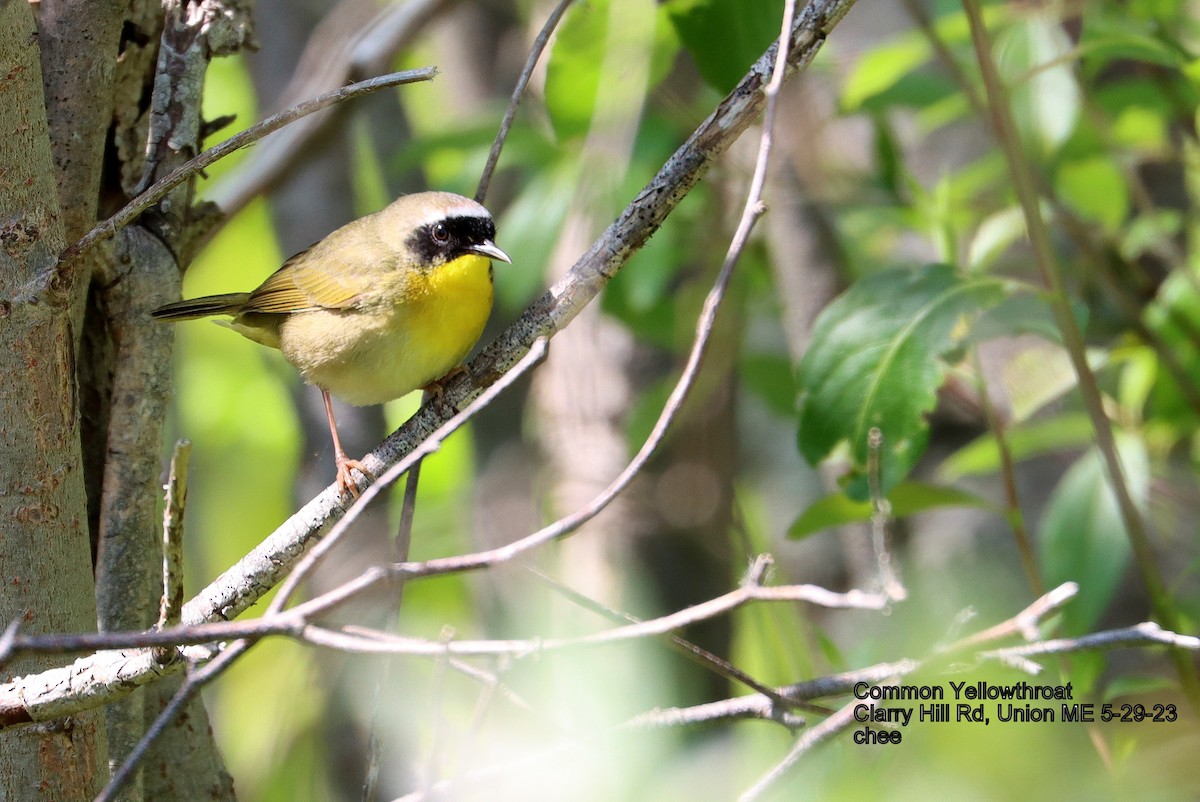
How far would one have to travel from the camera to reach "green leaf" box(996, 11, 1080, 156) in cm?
345

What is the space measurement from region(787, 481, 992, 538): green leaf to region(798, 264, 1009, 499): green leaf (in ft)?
0.86

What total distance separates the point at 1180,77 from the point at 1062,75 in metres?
1.09

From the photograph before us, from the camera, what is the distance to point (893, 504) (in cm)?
315

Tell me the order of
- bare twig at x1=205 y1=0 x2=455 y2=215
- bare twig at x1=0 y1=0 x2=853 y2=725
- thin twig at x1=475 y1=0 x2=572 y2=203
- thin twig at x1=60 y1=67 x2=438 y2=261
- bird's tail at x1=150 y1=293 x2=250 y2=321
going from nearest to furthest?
thin twig at x1=60 y1=67 x2=438 y2=261 < bare twig at x1=0 y1=0 x2=853 y2=725 < thin twig at x1=475 y1=0 x2=572 y2=203 < bird's tail at x1=150 y1=293 x2=250 y2=321 < bare twig at x1=205 y1=0 x2=455 y2=215

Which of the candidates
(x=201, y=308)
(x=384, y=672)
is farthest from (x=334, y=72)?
(x=384, y=672)

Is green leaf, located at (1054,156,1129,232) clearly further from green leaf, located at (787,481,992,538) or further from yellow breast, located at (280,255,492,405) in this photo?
yellow breast, located at (280,255,492,405)

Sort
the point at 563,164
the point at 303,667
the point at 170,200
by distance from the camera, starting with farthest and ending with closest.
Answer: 1. the point at 303,667
2. the point at 563,164
3. the point at 170,200

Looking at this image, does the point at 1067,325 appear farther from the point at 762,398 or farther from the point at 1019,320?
the point at 762,398

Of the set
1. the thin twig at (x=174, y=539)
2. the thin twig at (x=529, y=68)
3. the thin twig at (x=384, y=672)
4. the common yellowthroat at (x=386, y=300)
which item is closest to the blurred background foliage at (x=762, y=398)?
the thin twig at (x=384, y=672)

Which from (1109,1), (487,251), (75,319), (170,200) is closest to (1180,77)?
(1109,1)

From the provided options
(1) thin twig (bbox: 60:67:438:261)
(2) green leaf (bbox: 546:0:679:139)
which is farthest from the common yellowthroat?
(1) thin twig (bbox: 60:67:438:261)

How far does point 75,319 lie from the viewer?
7.23 feet

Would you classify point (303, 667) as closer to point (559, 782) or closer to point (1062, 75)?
point (559, 782)

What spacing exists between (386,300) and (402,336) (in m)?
0.20
